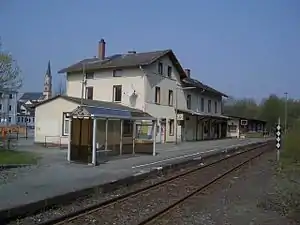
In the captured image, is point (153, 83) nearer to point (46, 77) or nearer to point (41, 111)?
point (41, 111)

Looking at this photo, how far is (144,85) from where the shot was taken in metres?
35.6

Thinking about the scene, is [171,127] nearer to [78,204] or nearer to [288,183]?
[288,183]

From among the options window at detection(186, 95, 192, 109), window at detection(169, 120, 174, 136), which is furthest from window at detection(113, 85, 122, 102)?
window at detection(186, 95, 192, 109)

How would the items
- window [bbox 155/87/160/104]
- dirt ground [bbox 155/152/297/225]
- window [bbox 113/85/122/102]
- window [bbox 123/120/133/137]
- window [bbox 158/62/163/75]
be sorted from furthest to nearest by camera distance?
1. window [bbox 158/62/163/75]
2. window [bbox 155/87/160/104]
3. window [bbox 113/85/122/102]
4. window [bbox 123/120/133/137]
5. dirt ground [bbox 155/152/297/225]

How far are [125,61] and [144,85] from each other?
3.72 metres

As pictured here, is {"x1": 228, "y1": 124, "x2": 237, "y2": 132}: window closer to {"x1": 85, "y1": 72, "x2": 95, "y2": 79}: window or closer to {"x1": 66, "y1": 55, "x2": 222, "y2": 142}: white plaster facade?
{"x1": 66, "y1": 55, "x2": 222, "y2": 142}: white plaster facade

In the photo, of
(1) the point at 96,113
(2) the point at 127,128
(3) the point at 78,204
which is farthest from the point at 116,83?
(3) the point at 78,204

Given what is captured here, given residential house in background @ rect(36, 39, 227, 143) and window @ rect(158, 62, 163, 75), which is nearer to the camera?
residential house in background @ rect(36, 39, 227, 143)

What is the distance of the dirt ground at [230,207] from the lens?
8.63m

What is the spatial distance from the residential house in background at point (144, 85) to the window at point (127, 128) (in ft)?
28.9

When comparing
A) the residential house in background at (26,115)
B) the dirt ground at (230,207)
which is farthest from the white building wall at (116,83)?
the dirt ground at (230,207)

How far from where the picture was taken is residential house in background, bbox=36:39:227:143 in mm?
36031

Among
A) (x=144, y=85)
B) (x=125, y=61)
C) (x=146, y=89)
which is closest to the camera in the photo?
(x=144, y=85)

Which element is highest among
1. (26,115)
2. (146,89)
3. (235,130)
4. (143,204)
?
(146,89)
